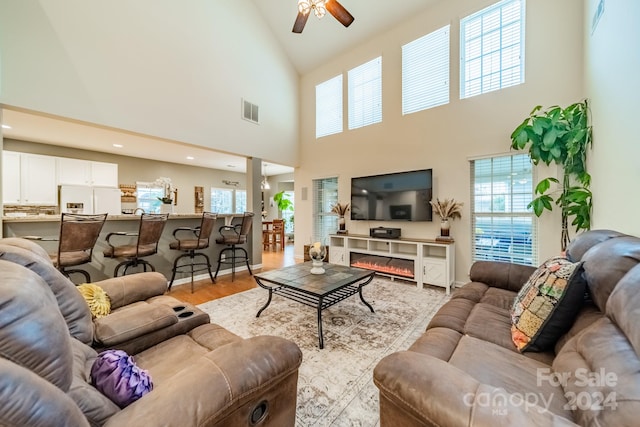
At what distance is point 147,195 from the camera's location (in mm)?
Answer: 7062

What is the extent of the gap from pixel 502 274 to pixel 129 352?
2765 mm

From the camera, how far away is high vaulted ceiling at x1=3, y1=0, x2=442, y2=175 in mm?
4160

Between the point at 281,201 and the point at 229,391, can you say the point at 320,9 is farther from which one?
the point at 281,201

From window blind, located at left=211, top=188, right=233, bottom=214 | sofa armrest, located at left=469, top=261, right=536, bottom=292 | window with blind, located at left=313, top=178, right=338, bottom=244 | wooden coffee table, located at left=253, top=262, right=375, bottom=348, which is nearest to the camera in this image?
sofa armrest, located at left=469, top=261, right=536, bottom=292

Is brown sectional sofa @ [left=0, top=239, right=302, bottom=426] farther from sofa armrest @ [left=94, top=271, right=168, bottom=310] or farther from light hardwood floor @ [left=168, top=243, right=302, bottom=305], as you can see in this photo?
light hardwood floor @ [left=168, top=243, right=302, bottom=305]

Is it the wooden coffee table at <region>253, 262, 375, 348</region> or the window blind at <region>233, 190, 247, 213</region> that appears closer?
the wooden coffee table at <region>253, 262, 375, 348</region>

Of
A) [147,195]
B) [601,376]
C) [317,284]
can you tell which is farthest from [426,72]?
[147,195]

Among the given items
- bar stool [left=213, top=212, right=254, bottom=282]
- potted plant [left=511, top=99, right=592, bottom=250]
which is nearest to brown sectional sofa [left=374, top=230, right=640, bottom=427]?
potted plant [left=511, top=99, right=592, bottom=250]

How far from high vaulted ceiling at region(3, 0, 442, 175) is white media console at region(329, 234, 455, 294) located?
2717 mm

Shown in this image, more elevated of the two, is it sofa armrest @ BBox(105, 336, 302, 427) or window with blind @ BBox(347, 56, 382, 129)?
window with blind @ BBox(347, 56, 382, 129)

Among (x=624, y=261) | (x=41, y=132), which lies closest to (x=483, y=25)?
(x=624, y=261)

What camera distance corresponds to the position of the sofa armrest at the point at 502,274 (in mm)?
2148

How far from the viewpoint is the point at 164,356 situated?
1294mm

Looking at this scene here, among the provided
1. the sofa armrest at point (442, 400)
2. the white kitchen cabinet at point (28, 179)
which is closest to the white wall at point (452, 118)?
the sofa armrest at point (442, 400)
